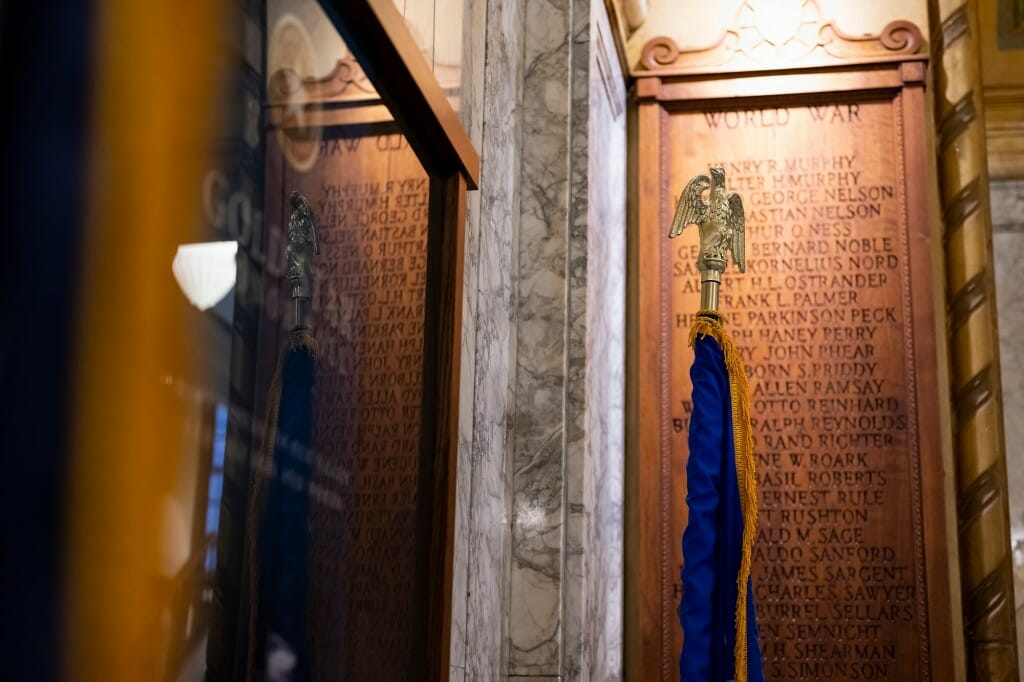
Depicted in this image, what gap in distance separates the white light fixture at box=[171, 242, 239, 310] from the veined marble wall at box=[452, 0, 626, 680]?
1.76m

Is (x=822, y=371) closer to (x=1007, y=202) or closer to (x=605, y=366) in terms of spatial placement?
(x=605, y=366)

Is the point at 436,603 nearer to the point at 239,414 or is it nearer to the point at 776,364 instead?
the point at 239,414

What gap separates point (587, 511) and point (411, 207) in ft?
5.86

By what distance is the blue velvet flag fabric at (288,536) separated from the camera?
1764 mm

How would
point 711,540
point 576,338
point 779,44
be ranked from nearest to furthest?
point 711,540, point 576,338, point 779,44

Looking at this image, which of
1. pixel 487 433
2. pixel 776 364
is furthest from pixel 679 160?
pixel 487 433

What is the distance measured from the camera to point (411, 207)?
2.60 meters

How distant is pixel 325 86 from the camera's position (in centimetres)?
203

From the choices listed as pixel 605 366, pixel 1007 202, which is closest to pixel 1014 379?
pixel 1007 202

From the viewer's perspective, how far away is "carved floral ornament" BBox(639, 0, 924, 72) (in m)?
5.72

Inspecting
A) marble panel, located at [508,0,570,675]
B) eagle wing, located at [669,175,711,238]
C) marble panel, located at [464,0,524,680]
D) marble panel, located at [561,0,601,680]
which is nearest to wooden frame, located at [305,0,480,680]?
marble panel, located at [464,0,524,680]

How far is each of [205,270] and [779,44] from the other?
4675mm

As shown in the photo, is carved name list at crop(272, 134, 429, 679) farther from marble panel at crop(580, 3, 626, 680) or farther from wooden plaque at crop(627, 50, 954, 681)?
wooden plaque at crop(627, 50, 954, 681)

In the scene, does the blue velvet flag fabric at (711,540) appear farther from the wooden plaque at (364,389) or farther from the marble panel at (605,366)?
the wooden plaque at (364,389)
